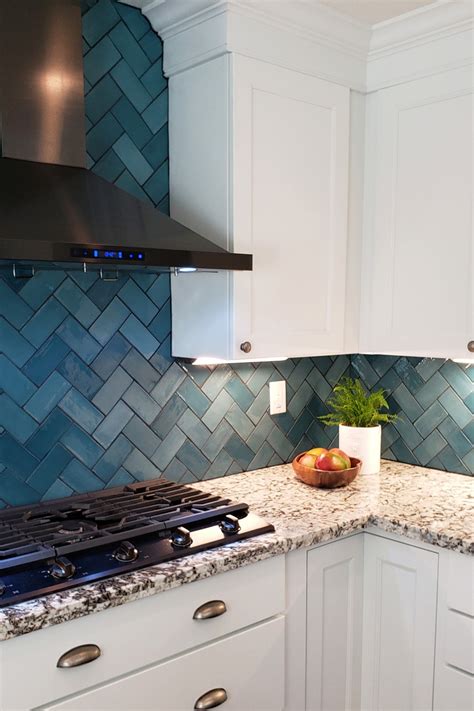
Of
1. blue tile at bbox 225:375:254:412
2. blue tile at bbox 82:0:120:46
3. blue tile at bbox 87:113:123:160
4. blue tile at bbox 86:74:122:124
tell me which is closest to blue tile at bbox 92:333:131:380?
blue tile at bbox 225:375:254:412

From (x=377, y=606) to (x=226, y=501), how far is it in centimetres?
54

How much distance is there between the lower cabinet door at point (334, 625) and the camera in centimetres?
190

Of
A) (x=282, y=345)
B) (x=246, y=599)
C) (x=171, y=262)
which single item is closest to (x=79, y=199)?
(x=171, y=262)

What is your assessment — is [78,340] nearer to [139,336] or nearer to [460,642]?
[139,336]

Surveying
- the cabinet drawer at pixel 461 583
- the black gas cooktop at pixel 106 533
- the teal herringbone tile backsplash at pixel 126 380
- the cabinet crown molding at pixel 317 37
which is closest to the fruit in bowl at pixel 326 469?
the teal herringbone tile backsplash at pixel 126 380

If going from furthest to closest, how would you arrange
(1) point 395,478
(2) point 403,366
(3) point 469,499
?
(2) point 403,366 < (1) point 395,478 < (3) point 469,499

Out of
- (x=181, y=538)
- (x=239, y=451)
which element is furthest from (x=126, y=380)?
(x=181, y=538)

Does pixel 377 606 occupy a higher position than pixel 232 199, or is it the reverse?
pixel 232 199

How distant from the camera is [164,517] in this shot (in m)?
1.81

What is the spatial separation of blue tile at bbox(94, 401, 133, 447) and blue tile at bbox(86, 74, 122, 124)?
86cm

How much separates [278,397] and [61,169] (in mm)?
1160

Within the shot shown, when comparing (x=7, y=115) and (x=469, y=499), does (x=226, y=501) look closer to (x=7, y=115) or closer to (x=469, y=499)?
(x=469, y=499)

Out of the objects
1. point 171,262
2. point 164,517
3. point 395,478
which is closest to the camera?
point 171,262

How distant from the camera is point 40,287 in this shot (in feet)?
6.34
